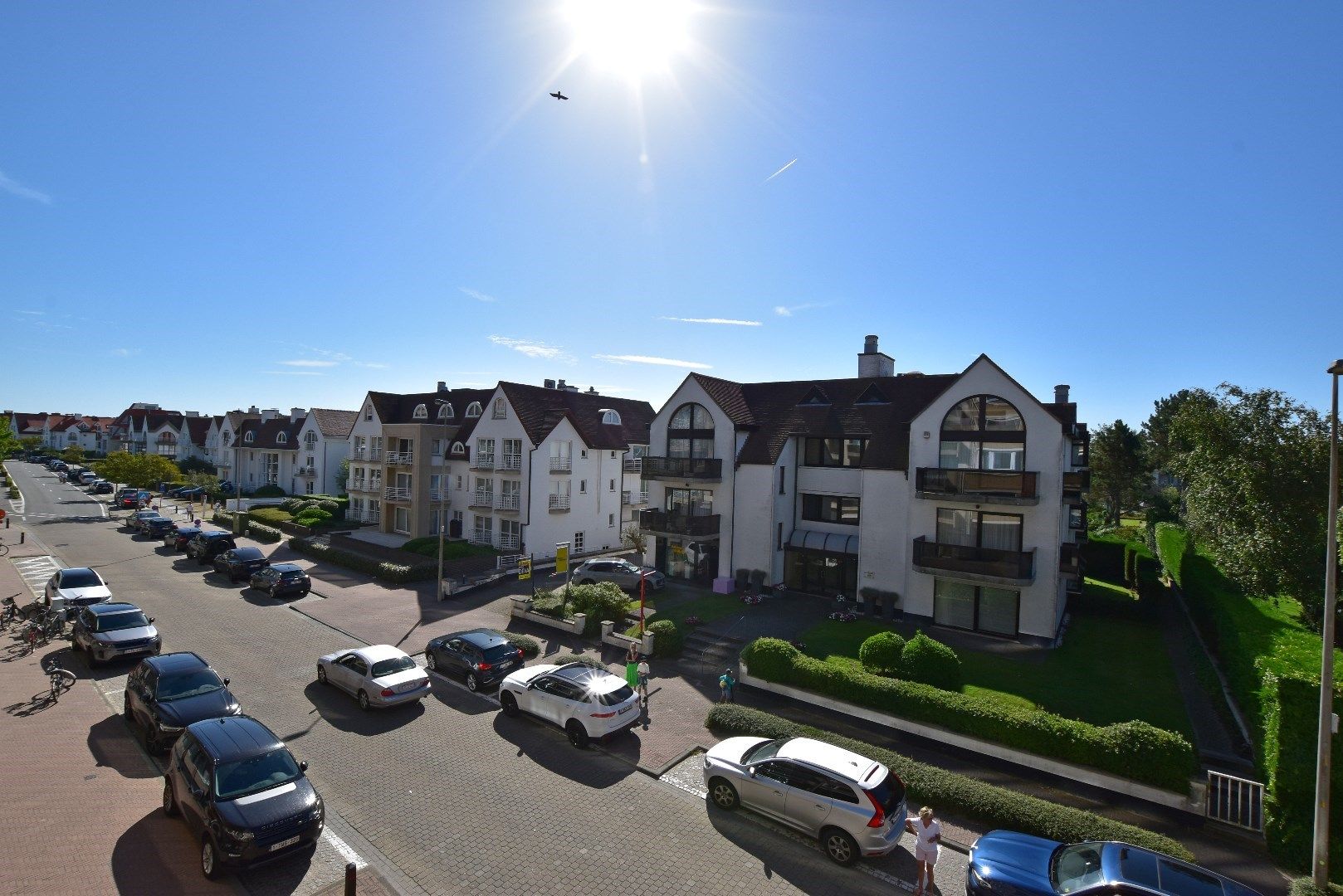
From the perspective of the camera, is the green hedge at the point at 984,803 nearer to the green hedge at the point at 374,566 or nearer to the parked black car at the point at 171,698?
the parked black car at the point at 171,698

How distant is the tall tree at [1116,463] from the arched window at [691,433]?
149 feet

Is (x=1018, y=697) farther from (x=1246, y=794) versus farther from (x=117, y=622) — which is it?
(x=117, y=622)

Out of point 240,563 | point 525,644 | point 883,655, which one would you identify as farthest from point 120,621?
point 883,655

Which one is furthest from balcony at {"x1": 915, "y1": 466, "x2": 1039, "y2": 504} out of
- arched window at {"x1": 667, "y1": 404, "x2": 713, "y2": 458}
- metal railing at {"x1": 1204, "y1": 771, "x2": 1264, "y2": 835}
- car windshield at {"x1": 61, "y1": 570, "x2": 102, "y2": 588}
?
car windshield at {"x1": 61, "y1": 570, "x2": 102, "y2": 588}

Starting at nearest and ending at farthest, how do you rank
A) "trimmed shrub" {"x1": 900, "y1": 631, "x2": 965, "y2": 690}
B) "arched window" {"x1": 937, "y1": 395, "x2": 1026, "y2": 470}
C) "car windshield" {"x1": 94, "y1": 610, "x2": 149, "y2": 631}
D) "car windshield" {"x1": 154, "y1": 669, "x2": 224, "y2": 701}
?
"car windshield" {"x1": 154, "y1": 669, "x2": 224, "y2": 701}
"trimmed shrub" {"x1": 900, "y1": 631, "x2": 965, "y2": 690}
"car windshield" {"x1": 94, "y1": 610, "x2": 149, "y2": 631}
"arched window" {"x1": 937, "y1": 395, "x2": 1026, "y2": 470}

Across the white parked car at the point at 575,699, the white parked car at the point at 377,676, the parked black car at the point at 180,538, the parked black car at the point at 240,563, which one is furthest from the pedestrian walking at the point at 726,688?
the parked black car at the point at 180,538

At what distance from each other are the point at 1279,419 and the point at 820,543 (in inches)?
655

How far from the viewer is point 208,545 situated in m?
35.6

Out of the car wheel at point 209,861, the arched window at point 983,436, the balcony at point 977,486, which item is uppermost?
the arched window at point 983,436

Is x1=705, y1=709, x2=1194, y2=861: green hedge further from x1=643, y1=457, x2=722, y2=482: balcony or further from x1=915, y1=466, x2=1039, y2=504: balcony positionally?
x1=643, y1=457, x2=722, y2=482: balcony

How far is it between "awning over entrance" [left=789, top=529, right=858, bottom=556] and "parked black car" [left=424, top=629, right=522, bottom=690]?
15.1 m

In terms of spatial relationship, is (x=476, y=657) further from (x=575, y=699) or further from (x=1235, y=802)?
(x=1235, y=802)

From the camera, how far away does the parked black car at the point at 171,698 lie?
46.3 feet

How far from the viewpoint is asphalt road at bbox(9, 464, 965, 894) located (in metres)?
10.8
